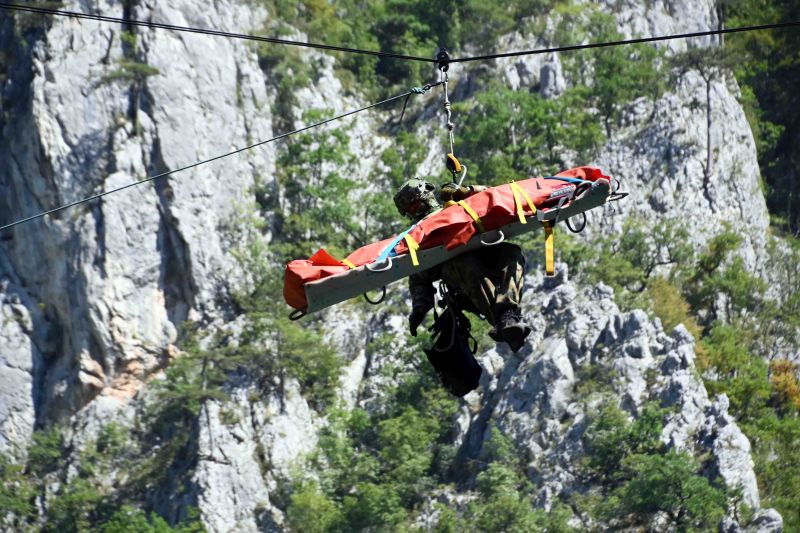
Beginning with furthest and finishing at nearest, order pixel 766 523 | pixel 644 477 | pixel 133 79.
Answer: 1. pixel 133 79
2. pixel 644 477
3. pixel 766 523

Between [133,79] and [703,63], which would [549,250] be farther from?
[703,63]

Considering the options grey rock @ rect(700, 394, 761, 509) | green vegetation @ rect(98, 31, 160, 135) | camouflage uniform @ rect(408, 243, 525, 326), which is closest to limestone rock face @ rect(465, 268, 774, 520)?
grey rock @ rect(700, 394, 761, 509)

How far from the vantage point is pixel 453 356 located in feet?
31.0

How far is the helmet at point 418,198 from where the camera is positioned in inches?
372

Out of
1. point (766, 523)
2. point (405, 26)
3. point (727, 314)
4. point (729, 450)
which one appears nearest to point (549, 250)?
point (766, 523)

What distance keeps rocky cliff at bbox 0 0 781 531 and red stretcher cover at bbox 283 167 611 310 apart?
20.0 m

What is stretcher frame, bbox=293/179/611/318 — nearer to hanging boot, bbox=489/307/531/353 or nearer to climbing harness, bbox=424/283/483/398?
hanging boot, bbox=489/307/531/353

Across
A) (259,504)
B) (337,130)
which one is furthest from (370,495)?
(337,130)

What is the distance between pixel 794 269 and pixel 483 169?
312 inches

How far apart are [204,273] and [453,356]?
2442 cm

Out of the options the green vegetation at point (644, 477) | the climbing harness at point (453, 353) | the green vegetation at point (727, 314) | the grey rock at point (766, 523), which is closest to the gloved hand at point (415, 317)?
the climbing harness at point (453, 353)

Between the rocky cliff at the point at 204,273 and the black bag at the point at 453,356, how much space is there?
754 inches

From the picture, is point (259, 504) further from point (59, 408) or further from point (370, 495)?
point (59, 408)

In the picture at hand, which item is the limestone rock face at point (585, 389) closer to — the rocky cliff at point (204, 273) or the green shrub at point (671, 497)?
the rocky cliff at point (204, 273)
